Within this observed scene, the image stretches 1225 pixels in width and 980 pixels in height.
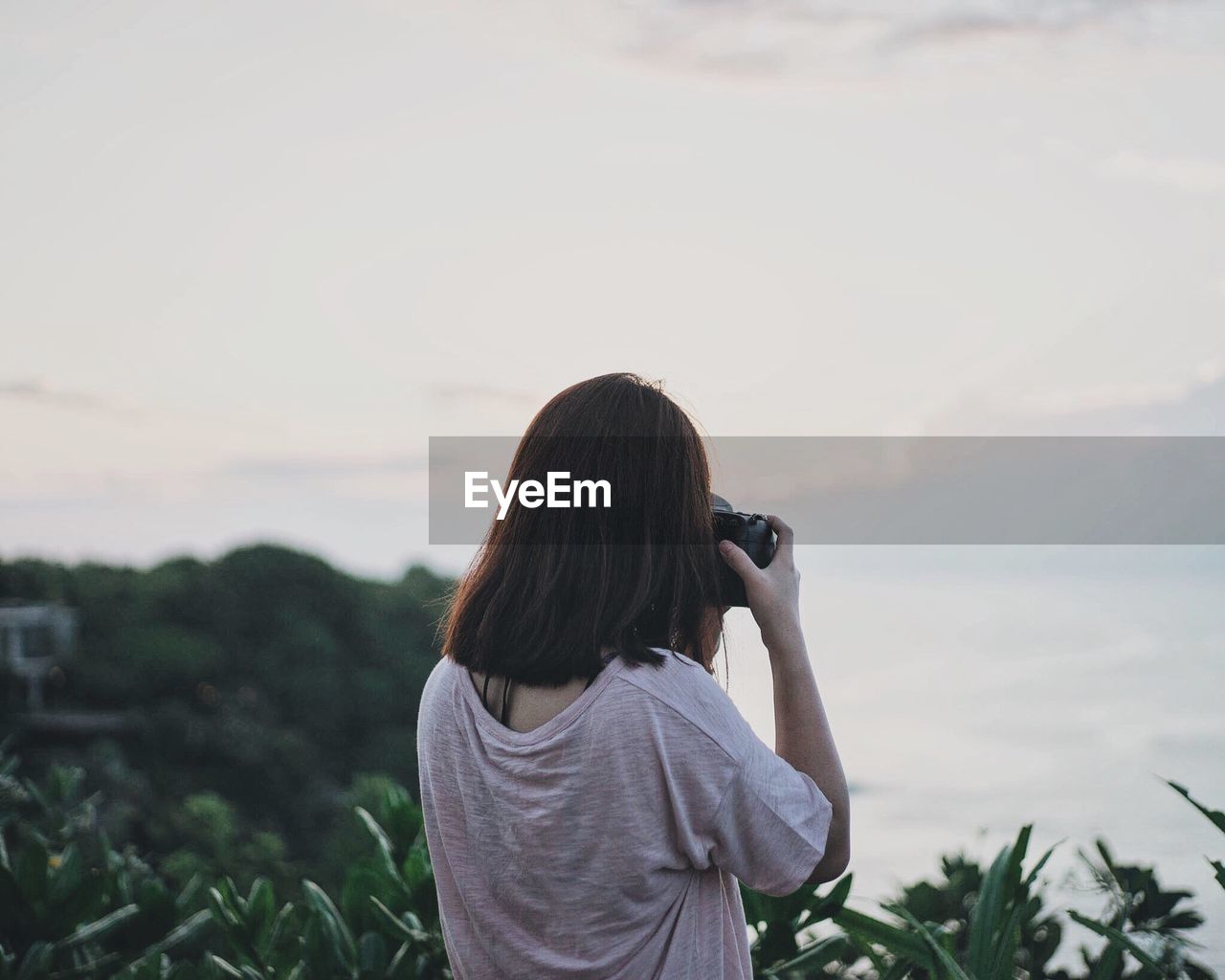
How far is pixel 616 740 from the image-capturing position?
3.08ft

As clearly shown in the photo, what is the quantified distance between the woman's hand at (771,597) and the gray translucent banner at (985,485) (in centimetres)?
194

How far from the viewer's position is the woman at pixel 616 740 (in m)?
0.95

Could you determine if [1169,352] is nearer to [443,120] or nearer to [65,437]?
[443,120]

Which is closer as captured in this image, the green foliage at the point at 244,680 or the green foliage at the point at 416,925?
the green foliage at the point at 416,925

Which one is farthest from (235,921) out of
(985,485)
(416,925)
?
(985,485)

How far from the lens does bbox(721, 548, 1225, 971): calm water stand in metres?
4.12

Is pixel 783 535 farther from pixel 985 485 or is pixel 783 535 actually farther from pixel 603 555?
pixel 985 485

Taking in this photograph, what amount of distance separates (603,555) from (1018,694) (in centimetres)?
473

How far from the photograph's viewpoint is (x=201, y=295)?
470 centimetres

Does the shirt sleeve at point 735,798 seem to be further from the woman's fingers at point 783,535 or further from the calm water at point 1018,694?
the calm water at point 1018,694

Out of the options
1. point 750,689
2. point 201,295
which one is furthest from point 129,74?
point 750,689

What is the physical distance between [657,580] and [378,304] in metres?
3.95

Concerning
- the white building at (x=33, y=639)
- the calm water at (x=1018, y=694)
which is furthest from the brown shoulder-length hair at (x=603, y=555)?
the white building at (x=33, y=639)

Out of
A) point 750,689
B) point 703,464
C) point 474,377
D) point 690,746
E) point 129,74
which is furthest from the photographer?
point 474,377
